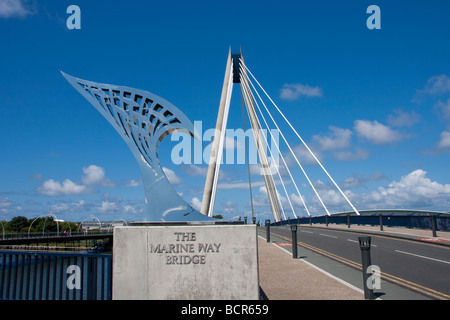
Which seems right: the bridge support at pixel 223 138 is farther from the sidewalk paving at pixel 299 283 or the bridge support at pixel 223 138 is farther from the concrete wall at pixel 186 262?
the concrete wall at pixel 186 262

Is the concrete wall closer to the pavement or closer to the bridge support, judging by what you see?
the pavement

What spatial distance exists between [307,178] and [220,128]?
7.50 m

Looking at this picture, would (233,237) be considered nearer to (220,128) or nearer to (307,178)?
(307,178)

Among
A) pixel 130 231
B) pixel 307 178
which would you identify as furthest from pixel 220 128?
pixel 130 231

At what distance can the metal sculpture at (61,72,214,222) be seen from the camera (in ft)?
25.9

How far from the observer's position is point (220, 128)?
2634 centimetres

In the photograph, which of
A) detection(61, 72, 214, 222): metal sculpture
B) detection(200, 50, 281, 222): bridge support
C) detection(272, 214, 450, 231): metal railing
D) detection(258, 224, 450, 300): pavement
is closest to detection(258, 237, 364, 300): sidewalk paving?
detection(258, 224, 450, 300): pavement

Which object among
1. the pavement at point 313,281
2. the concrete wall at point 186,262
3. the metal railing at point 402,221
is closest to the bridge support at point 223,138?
the metal railing at point 402,221

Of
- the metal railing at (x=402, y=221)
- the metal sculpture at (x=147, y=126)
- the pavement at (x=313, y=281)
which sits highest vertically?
the metal sculpture at (x=147, y=126)

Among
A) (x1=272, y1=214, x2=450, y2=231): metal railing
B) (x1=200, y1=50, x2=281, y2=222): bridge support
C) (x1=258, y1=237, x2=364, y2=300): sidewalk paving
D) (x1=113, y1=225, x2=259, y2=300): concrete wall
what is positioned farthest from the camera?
(x1=200, y1=50, x2=281, y2=222): bridge support

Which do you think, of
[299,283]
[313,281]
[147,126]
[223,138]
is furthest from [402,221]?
[147,126]

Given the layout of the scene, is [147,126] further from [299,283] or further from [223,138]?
[223,138]

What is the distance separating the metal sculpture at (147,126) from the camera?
7.91 m

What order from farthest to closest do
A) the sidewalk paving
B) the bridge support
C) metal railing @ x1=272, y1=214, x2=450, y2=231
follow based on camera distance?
1. the bridge support
2. metal railing @ x1=272, y1=214, x2=450, y2=231
3. the sidewalk paving
